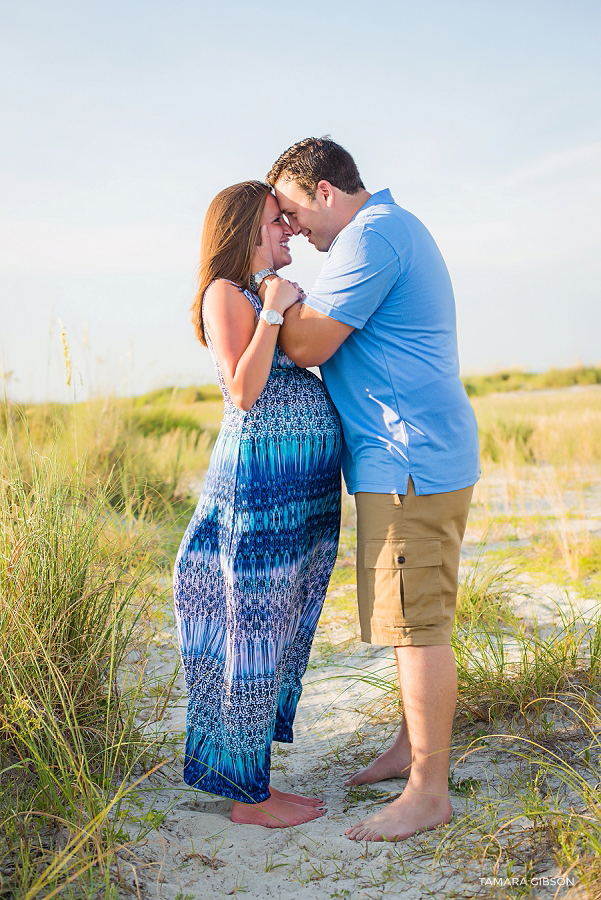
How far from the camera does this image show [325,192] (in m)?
2.79

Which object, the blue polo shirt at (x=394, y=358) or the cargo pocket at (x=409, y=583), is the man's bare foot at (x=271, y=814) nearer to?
the cargo pocket at (x=409, y=583)

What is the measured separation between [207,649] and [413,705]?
768 mm

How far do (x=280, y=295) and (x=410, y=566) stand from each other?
1.04 metres

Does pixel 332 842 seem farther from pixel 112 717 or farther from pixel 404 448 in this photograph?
pixel 404 448

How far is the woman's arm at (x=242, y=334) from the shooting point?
2453 mm

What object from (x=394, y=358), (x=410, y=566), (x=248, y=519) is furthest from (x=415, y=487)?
(x=248, y=519)

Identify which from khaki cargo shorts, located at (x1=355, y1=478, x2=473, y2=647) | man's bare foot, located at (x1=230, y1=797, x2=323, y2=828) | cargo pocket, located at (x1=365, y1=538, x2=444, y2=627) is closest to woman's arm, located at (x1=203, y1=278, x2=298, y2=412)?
khaki cargo shorts, located at (x1=355, y1=478, x2=473, y2=647)

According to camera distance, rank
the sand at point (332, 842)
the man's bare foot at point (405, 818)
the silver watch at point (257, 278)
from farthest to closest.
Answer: the silver watch at point (257, 278)
the man's bare foot at point (405, 818)
the sand at point (332, 842)

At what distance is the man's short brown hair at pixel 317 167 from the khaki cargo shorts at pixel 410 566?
3.98 feet

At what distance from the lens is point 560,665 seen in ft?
10.3

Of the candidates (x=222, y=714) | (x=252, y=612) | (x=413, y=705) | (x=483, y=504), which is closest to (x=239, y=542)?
(x=252, y=612)

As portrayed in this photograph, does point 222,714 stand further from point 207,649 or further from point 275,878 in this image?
point 275,878

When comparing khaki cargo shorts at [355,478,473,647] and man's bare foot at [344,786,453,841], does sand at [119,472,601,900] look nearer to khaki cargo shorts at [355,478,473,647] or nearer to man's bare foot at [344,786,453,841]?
man's bare foot at [344,786,453,841]

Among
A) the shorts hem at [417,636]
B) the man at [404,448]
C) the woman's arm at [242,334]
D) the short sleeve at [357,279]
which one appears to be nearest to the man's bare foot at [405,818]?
the man at [404,448]
